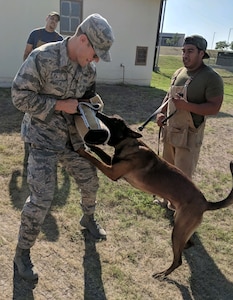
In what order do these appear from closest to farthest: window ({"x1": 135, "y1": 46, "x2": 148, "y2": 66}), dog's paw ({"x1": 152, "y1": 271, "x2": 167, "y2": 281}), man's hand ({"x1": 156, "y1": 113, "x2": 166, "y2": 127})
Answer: dog's paw ({"x1": 152, "y1": 271, "x2": 167, "y2": 281}) < man's hand ({"x1": 156, "y1": 113, "x2": 166, "y2": 127}) < window ({"x1": 135, "y1": 46, "x2": 148, "y2": 66})

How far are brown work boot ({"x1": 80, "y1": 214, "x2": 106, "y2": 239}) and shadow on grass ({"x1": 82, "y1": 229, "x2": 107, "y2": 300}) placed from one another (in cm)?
6

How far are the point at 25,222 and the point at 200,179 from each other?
10.4ft

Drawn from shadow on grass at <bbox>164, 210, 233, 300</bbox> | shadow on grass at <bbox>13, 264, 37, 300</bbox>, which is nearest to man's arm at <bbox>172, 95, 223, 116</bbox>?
shadow on grass at <bbox>164, 210, 233, 300</bbox>

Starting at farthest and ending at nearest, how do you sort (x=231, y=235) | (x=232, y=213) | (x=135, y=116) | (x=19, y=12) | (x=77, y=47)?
(x=19, y=12) < (x=135, y=116) < (x=232, y=213) < (x=231, y=235) < (x=77, y=47)

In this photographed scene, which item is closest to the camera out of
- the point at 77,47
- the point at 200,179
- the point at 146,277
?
the point at 77,47

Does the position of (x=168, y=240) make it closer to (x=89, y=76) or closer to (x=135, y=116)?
(x=89, y=76)

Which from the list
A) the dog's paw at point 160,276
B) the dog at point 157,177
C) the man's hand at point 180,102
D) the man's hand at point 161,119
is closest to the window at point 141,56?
the man's hand at point 161,119

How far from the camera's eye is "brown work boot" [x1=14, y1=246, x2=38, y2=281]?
2.60 m

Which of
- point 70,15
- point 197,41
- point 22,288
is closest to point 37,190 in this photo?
point 22,288

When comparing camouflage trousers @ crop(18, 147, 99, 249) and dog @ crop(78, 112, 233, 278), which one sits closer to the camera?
camouflage trousers @ crop(18, 147, 99, 249)

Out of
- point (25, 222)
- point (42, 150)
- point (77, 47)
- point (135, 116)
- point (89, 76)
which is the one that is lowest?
point (135, 116)

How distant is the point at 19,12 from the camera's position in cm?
946

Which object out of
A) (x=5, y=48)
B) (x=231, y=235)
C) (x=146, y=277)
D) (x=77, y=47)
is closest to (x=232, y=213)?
(x=231, y=235)

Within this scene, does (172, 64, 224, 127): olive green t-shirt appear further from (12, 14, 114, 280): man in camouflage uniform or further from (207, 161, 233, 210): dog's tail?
(12, 14, 114, 280): man in camouflage uniform
